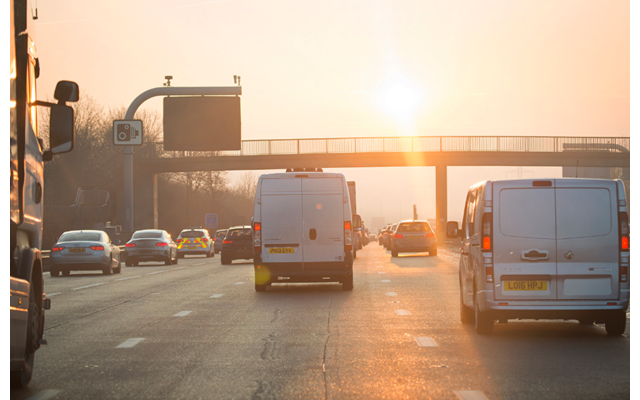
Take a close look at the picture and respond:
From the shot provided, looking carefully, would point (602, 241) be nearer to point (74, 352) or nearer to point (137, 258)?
point (74, 352)

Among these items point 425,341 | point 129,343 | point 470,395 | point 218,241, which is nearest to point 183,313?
point 129,343

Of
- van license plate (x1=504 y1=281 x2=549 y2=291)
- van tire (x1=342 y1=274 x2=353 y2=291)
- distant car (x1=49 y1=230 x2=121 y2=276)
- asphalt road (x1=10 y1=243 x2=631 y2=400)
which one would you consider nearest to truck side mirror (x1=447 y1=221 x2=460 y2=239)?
asphalt road (x1=10 y1=243 x2=631 y2=400)

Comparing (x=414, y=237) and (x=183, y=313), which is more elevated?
(x=414, y=237)

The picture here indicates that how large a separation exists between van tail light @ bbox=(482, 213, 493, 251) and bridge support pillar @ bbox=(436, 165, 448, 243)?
4657cm

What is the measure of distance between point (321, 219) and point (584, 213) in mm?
Answer: 7897

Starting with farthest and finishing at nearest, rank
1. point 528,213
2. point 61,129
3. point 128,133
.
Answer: point 128,133
point 528,213
point 61,129

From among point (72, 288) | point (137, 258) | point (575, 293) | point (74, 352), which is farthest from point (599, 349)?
point (137, 258)

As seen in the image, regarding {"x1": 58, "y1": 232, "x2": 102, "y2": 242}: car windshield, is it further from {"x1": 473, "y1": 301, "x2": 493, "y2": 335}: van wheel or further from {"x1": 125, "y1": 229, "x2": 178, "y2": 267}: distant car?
{"x1": 473, "y1": 301, "x2": 493, "y2": 335}: van wheel

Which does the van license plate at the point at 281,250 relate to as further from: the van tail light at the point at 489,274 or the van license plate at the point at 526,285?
the van license plate at the point at 526,285

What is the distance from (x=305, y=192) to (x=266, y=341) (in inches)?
290

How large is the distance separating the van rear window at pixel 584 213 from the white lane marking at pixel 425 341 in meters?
1.95

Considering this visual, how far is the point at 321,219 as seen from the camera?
16.9 metres

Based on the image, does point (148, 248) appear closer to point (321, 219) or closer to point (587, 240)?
point (321, 219)

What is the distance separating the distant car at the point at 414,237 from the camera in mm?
37188
